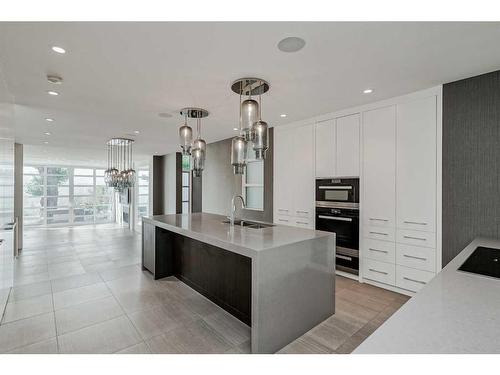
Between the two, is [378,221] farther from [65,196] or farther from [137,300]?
[65,196]

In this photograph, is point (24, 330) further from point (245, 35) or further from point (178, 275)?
point (245, 35)

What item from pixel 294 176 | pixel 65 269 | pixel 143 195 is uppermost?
pixel 294 176

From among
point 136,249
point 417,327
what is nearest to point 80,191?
point 136,249

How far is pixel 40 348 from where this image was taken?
206cm

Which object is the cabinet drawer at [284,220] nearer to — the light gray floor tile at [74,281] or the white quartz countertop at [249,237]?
the white quartz countertop at [249,237]

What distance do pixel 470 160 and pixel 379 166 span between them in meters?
0.90

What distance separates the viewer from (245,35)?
179 centimetres

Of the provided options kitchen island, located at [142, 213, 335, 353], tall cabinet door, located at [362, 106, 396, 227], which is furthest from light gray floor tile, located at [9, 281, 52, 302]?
tall cabinet door, located at [362, 106, 396, 227]

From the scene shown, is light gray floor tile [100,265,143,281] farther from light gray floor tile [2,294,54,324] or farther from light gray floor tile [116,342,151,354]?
light gray floor tile [116,342,151,354]

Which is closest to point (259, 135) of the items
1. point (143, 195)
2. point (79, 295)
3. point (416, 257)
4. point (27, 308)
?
point (416, 257)

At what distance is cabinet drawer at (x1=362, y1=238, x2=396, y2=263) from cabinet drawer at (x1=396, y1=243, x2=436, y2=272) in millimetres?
70
